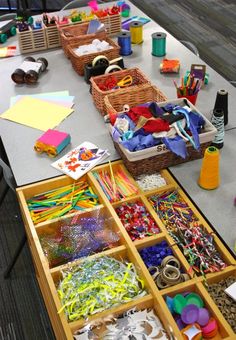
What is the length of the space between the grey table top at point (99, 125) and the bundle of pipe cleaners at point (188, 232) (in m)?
0.06

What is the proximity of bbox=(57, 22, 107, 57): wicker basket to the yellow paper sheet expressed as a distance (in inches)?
19.0

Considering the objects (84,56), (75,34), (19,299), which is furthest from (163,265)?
(75,34)

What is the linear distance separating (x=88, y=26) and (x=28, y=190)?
132 centimetres

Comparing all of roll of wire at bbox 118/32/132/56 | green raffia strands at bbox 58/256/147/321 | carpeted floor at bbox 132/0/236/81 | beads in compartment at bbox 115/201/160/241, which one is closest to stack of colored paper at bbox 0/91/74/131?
roll of wire at bbox 118/32/132/56

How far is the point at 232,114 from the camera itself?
211cm

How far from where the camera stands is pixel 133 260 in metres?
1.48

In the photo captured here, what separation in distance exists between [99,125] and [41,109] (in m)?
0.34

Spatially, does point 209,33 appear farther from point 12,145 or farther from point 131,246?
point 131,246

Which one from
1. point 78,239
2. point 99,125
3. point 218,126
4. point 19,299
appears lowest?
point 19,299

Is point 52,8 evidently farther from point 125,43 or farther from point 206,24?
point 125,43

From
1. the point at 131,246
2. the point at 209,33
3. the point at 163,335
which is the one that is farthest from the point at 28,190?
the point at 209,33

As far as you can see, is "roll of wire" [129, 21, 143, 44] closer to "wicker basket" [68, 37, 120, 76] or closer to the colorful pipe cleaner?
"wicker basket" [68, 37, 120, 76]

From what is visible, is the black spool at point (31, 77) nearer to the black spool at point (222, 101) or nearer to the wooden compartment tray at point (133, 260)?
the wooden compartment tray at point (133, 260)

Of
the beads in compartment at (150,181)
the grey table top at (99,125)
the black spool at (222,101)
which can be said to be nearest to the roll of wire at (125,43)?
the grey table top at (99,125)
